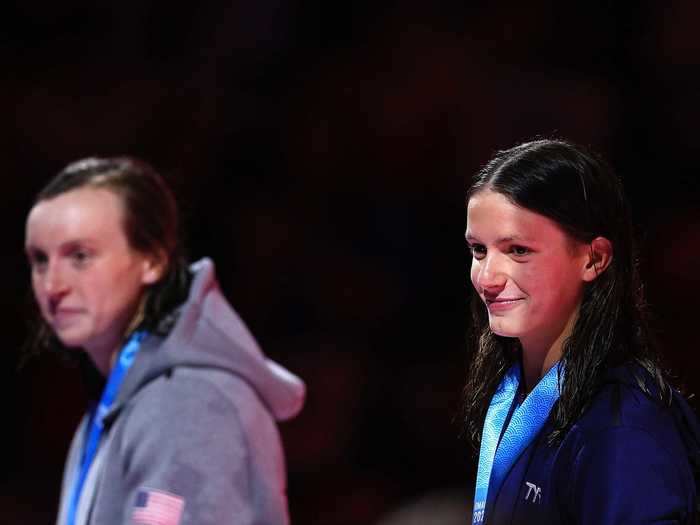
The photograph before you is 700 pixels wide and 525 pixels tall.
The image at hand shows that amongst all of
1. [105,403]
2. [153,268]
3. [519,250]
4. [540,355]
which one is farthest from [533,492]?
[153,268]

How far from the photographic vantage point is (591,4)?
317cm

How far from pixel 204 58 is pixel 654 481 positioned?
275 centimetres

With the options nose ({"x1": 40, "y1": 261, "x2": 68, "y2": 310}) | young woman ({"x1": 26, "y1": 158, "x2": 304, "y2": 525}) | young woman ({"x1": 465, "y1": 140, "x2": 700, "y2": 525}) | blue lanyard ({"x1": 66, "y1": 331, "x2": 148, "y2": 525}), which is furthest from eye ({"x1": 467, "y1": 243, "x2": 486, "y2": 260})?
nose ({"x1": 40, "y1": 261, "x2": 68, "y2": 310})

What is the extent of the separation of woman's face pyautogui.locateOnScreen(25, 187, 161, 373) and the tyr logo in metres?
1.20

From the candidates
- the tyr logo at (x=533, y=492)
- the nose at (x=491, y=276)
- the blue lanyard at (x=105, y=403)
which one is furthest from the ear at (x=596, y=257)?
the blue lanyard at (x=105, y=403)

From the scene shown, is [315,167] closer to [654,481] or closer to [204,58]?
[204,58]

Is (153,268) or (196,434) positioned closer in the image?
(196,434)

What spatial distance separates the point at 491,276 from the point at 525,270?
1.8 inches

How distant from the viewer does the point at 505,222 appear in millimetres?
1410

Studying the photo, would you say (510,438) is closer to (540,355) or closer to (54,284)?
(540,355)

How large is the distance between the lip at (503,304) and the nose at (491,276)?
0.01 meters

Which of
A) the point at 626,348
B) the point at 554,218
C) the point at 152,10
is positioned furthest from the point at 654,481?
the point at 152,10

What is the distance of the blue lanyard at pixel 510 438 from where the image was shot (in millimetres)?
1410

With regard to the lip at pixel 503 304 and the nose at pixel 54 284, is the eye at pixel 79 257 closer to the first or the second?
the nose at pixel 54 284
